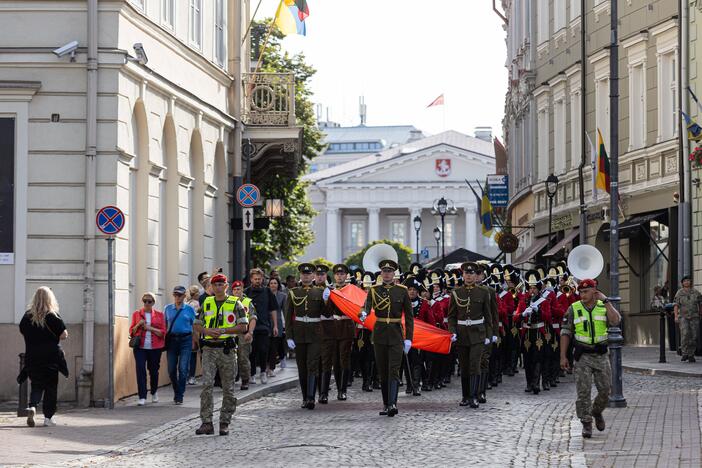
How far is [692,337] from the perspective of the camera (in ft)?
99.1

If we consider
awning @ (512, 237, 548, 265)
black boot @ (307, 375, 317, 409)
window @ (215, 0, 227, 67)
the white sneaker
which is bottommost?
the white sneaker

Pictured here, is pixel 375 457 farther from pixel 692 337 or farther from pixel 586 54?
pixel 586 54

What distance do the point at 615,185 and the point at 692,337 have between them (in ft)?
33.5

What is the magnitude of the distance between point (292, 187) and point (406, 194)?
6438 cm

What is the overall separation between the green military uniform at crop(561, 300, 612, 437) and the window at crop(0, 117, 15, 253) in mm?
9199

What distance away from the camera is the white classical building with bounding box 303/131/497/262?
11844 cm

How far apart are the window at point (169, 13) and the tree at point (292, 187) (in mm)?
25513

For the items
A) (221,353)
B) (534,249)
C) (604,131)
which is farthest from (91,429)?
(534,249)

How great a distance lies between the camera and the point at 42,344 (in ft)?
61.5

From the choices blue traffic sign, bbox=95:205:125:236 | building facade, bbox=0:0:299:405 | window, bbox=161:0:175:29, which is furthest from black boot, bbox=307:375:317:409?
window, bbox=161:0:175:29

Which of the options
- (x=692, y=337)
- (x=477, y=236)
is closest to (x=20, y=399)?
(x=692, y=337)

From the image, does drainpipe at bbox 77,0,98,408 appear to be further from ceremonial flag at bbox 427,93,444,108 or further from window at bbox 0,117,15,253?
ceremonial flag at bbox 427,93,444,108

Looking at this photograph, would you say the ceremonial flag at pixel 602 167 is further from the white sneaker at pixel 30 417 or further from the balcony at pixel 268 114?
the white sneaker at pixel 30 417

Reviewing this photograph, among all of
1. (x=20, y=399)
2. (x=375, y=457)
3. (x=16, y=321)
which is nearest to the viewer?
(x=375, y=457)
